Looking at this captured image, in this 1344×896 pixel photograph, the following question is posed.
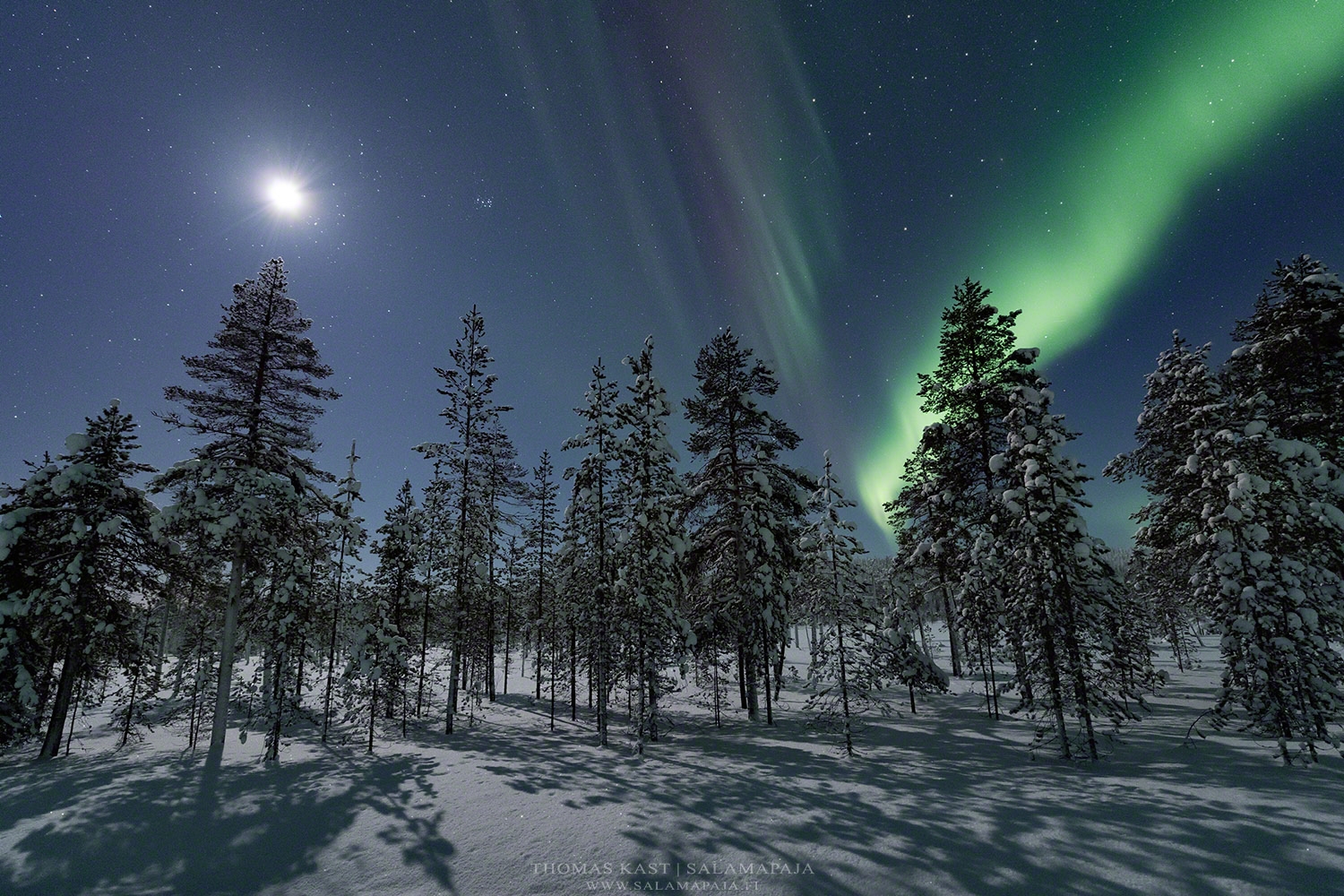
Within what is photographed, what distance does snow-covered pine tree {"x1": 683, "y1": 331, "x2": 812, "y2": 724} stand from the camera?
20.1 m

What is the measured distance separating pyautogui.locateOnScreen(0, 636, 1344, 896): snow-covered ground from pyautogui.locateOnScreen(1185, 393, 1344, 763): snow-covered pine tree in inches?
55.4

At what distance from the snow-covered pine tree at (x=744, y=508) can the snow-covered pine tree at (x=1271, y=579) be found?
12.2 metres

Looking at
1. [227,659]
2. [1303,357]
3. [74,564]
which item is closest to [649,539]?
[227,659]

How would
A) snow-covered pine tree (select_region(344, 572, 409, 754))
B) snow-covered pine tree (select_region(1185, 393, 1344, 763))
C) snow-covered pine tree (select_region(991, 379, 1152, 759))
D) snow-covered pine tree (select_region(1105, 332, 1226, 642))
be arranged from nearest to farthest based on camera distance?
1. snow-covered pine tree (select_region(1185, 393, 1344, 763))
2. snow-covered pine tree (select_region(991, 379, 1152, 759))
3. snow-covered pine tree (select_region(1105, 332, 1226, 642))
4. snow-covered pine tree (select_region(344, 572, 409, 754))

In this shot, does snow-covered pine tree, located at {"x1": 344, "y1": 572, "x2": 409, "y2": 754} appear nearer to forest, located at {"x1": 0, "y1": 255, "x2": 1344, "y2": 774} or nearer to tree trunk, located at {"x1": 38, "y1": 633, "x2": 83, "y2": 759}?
forest, located at {"x1": 0, "y1": 255, "x2": 1344, "y2": 774}

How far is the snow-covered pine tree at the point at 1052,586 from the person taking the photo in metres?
13.0

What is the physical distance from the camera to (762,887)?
24.7 feet

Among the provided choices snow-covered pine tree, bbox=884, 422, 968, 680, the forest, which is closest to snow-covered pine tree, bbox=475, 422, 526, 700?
the forest

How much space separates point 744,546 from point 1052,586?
10226 mm

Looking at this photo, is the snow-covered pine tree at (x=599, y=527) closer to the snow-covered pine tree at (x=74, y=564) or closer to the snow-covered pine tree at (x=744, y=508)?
the snow-covered pine tree at (x=744, y=508)

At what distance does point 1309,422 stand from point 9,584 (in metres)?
43.4

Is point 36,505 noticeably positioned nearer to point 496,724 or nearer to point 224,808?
point 224,808

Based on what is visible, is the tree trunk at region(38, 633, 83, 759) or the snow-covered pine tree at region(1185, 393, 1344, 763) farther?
the tree trunk at region(38, 633, 83, 759)

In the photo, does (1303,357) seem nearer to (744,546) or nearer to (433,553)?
(744,546)
